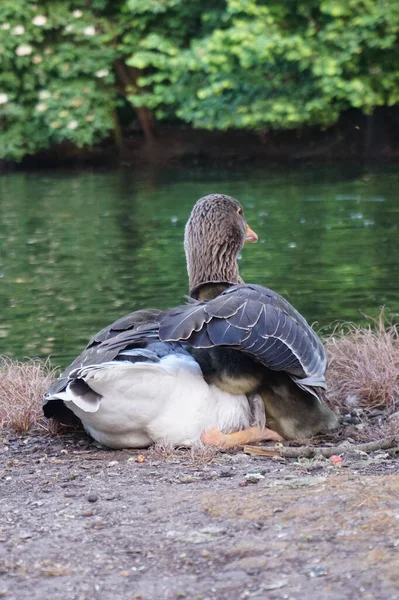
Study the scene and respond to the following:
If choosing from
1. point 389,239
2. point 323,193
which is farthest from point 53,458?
point 323,193

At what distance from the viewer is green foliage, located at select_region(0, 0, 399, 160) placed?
22.0 meters

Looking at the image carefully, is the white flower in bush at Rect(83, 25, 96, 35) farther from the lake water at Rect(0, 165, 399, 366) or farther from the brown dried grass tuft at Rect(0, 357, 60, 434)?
the brown dried grass tuft at Rect(0, 357, 60, 434)

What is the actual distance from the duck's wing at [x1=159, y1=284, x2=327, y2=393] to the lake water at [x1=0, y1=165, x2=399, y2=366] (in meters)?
3.32

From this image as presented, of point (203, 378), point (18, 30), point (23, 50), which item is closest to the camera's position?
point (203, 378)

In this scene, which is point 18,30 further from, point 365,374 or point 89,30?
point 365,374

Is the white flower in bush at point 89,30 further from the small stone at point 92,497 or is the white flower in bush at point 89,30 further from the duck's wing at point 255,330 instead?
the small stone at point 92,497

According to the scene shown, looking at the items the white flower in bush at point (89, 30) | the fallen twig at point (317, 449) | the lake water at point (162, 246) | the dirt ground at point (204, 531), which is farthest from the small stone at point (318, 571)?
the white flower in bush at point (89, 30)

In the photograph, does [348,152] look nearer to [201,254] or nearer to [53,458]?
[201,254]

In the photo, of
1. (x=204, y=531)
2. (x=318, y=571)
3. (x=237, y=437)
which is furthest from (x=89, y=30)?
(x=318, y=571)

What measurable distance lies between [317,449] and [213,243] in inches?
77.6

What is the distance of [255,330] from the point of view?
5293 millimetres

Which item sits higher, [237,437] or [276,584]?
[276,584]

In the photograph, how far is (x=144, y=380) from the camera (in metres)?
5.07

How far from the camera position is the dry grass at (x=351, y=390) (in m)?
6.12
